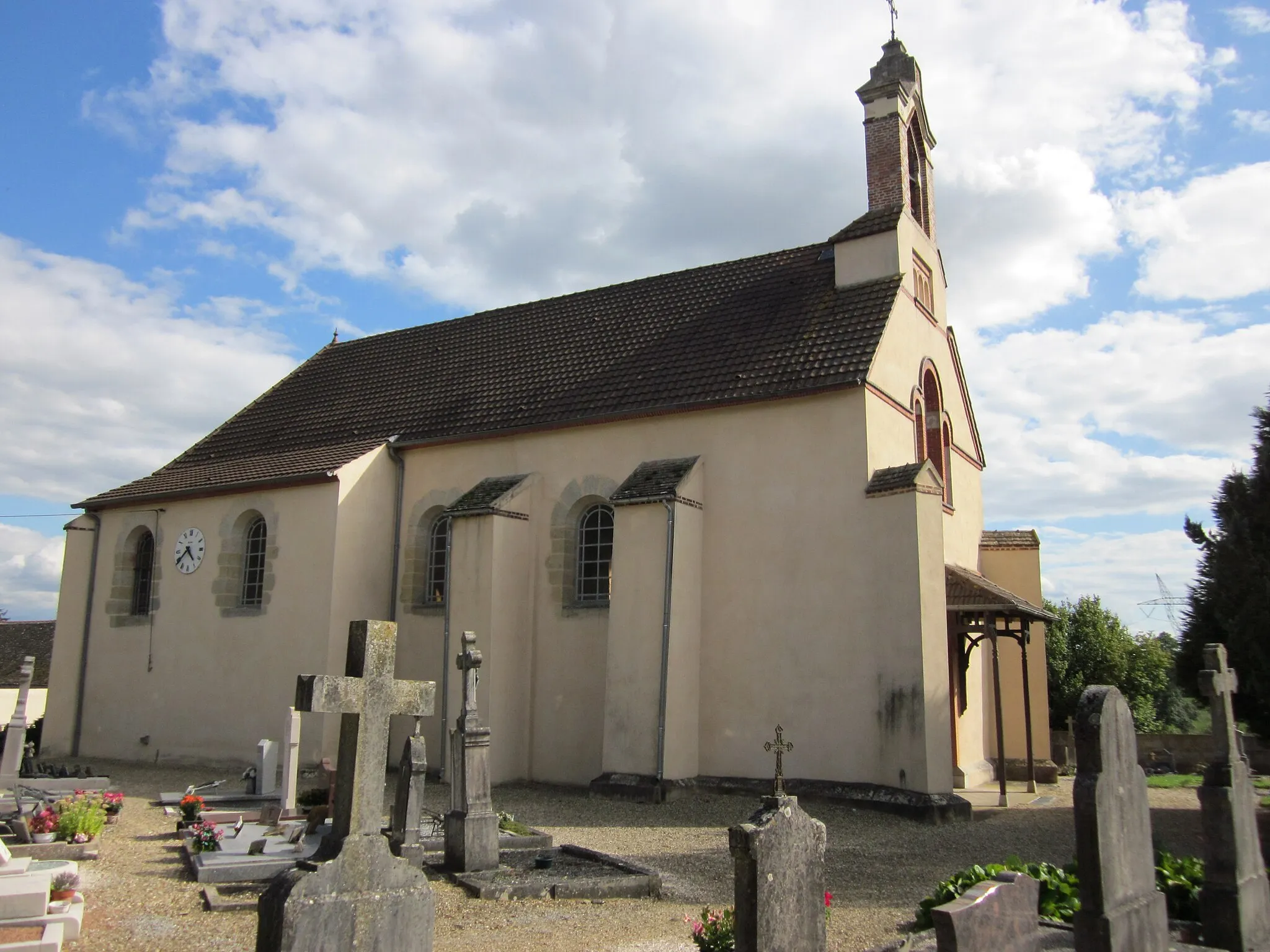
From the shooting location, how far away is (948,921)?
16.4ft

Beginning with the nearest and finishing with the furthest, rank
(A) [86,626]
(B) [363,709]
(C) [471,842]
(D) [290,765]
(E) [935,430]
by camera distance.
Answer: (B) [363,709]
(C) [471,842]
(D) [290,765]
(E) [935,430]
(A) [86,626]

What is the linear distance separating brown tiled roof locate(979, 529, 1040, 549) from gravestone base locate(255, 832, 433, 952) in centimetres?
1712

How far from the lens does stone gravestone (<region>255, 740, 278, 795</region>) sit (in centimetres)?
1412

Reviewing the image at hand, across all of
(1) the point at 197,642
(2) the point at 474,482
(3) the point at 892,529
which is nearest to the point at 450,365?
(2) the point at 474,482

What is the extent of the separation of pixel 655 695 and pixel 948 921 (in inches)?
375

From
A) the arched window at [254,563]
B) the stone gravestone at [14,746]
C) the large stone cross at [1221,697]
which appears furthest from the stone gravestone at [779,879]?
the arched window at [254,563]

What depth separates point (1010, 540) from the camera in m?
19.5

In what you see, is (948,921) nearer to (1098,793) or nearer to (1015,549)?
(1098,793)

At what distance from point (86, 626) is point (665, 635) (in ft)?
46.8

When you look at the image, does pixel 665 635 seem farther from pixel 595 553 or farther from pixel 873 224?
pixel 873 224

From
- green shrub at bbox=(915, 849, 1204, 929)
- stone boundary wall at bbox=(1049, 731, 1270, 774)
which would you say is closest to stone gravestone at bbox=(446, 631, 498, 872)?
green shrub at bbox=(915, 849, 1204, 929)

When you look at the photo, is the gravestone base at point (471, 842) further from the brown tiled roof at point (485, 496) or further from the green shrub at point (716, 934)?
the brown tiled roof at point (485, 496)

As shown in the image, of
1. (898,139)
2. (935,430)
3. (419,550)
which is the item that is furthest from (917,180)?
(419,550)

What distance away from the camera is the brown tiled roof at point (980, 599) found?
49.0 ft
